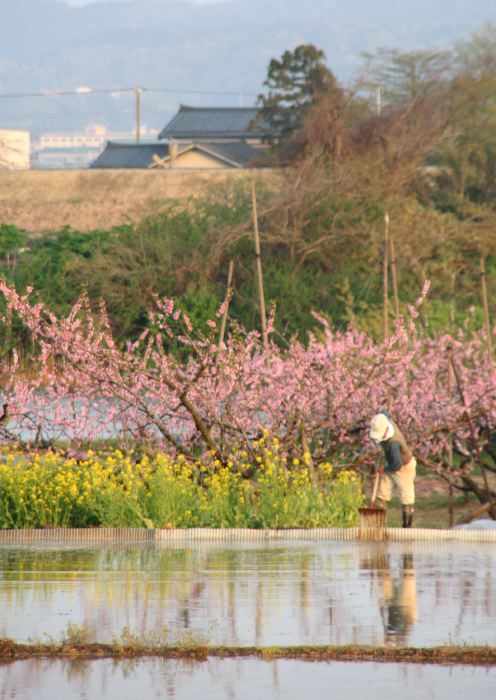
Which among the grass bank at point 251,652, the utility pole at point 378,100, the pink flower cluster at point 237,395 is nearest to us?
the grass bank at point 251,652

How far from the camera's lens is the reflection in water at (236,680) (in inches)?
334

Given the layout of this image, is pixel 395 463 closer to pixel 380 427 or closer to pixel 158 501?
pixel 380 427

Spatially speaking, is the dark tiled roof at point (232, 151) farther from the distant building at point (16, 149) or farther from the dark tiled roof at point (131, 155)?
the distant building at point (16, 149)

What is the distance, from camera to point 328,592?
11969mm

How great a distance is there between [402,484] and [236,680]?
34.5ft

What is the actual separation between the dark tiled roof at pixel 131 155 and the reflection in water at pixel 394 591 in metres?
81.8

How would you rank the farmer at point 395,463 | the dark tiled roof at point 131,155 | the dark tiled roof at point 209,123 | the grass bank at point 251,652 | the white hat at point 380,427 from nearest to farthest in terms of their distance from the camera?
the grass bank at point 251,652 < the white hat at point 380,427 < the farmer at point 395,463 < the dark tiled roof at point 131,155 < the dark tiled roof at point 209,123

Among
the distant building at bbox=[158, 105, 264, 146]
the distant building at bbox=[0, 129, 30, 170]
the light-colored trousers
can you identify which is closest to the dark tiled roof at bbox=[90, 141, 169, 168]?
the distant building at bbox=[0, 129, 30, 170]

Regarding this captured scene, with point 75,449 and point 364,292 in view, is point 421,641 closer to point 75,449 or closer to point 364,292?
point 75,449

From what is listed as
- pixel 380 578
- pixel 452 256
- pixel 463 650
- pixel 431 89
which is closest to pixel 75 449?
pixel 380 578

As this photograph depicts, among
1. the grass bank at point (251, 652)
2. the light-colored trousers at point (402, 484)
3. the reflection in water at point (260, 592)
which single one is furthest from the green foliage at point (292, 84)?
the grass bank at point (251, 652)

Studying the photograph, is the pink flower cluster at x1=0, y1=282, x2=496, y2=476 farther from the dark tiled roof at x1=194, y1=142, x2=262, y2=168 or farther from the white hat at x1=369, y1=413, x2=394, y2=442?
the dark tiled roof at x1=194, y1=142, x2=262, y2=168

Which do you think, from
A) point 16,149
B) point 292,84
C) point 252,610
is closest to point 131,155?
point 16,149

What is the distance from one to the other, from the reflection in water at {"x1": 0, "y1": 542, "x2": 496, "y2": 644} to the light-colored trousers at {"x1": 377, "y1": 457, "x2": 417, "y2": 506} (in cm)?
373
